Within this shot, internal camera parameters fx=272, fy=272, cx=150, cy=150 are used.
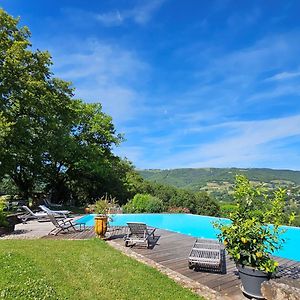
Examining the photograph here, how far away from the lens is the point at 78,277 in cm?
494

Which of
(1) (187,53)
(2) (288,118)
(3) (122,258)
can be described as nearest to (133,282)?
(3) (122,258)

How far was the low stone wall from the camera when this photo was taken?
3.56 m

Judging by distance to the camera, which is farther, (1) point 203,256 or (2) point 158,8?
(2) point 158,8

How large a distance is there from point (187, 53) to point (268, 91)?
25.9ft

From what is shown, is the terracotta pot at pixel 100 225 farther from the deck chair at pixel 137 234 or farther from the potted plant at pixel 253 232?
the potted plant at pixel 253 232

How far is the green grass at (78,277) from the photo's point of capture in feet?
13.9

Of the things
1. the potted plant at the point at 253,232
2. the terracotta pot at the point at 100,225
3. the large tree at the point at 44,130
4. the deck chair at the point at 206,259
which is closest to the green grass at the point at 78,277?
the deck chair at the point at 206,259

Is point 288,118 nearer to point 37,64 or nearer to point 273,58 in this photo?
point 273,58

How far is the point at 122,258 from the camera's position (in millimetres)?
6340

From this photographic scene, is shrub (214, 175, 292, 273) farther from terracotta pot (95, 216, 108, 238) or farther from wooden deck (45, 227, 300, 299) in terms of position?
terracotta pot (95, 216, 108, 238)

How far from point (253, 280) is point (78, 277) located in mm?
3012

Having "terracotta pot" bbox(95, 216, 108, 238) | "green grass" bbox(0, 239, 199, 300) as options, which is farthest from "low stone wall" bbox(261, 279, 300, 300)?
"terracotta pot" bbox(95, 216, 108, 238)

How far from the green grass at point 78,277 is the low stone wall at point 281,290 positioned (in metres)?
1.08

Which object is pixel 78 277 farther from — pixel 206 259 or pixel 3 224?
pixel 3 224
